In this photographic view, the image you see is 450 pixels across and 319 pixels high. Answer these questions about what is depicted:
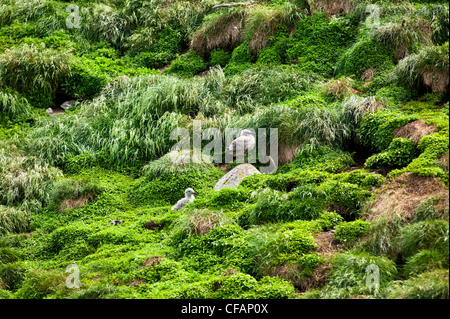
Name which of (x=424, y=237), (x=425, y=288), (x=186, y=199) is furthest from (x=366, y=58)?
(x=425, y=288)

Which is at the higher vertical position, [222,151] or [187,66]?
[187,66]

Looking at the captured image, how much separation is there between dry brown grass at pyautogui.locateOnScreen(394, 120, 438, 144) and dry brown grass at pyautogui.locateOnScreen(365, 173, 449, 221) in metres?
1.15

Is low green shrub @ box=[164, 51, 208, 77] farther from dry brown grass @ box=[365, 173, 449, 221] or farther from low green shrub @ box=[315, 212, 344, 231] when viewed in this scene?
dry brown grass @ box=[365, 173, 449, 221]

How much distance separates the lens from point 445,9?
38.2 ft

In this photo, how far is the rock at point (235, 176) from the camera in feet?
31.6

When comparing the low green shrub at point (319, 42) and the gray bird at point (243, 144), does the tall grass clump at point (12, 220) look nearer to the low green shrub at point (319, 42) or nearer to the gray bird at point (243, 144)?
the gray bird at point (243, 144)

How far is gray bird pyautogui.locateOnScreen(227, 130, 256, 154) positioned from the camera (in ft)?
33.5

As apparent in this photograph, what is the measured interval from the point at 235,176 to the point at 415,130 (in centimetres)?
325

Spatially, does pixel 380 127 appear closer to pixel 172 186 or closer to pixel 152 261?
pixel 172 186

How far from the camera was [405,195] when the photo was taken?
6910 mm

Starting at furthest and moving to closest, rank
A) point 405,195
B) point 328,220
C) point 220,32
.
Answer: point 220,32 → point 328,220 → point 405,195

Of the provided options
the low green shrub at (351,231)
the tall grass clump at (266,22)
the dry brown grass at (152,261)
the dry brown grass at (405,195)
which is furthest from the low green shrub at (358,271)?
the tall grass clump at (266,22)

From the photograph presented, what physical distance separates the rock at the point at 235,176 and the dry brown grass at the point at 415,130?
2.65m
